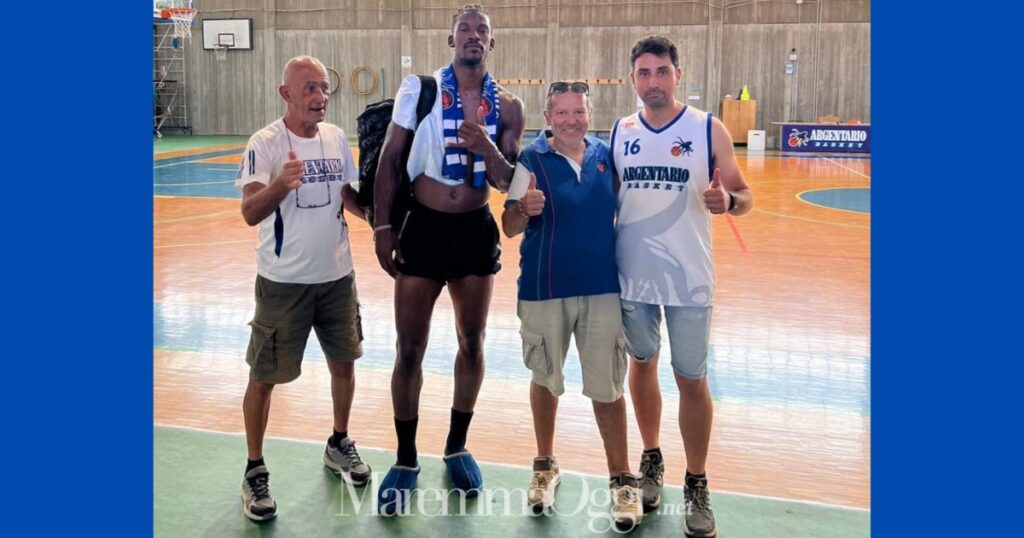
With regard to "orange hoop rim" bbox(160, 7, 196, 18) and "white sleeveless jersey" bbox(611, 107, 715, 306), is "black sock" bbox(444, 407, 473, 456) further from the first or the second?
"orange hoop rim" bbox(160, 7, 196, 18)

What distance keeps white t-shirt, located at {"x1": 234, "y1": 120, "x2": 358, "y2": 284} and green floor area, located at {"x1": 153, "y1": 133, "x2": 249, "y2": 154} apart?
2127 centimetres

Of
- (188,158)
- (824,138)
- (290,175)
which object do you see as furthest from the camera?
(824,138)

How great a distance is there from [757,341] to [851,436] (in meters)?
1.84

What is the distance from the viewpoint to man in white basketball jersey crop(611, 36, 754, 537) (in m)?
3.48

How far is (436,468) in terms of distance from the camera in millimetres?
4230

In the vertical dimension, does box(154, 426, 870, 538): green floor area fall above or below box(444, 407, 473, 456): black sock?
below

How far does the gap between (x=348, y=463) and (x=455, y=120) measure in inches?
68.3

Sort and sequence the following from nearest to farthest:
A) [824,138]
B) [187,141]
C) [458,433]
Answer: [458,433] < [824,138] < [187,141]

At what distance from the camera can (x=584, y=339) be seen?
3637 mm

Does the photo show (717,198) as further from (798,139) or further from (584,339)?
(798,139)

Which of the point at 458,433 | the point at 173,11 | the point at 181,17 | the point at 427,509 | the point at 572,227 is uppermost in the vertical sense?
the point at 173,11

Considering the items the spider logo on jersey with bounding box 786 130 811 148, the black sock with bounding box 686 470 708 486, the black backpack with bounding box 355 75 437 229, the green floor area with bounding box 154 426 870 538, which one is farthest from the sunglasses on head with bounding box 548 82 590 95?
the spider logo on jersey with bounding box 786 130 811 148

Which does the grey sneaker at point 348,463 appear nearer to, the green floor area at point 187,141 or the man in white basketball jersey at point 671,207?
the man in white basketball jersey at point 671,207

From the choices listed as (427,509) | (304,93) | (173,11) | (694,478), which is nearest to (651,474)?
(694,478)
